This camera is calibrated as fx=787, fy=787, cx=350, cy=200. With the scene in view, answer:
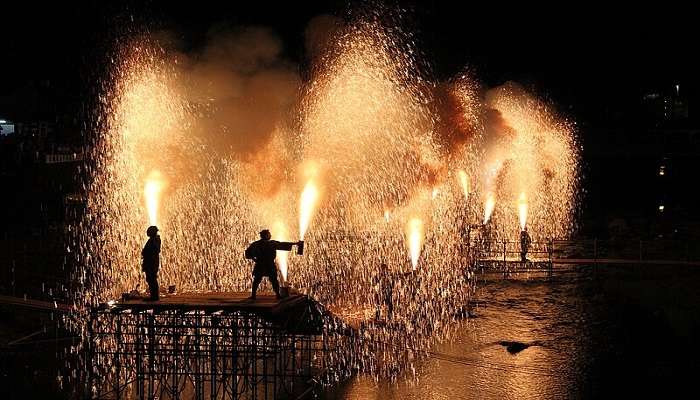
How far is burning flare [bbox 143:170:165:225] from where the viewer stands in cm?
2219

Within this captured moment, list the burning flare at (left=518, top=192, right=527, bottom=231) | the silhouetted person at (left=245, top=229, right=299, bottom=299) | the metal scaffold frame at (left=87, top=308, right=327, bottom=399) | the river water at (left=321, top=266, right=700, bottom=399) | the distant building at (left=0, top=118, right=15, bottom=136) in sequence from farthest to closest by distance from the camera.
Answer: the burning flare at (left=518, top=192, right=527, bottom=231)
the distant building at (left=0, top=118, right=15, bottom=136)
the river water at (left=321, top=266, right=700, bottom=399)
the silhouetted person at (left=245, top=229, right=299, bottom=299)
the metal scaffold frame at (left=87, top=308, right=327, bottom=399)

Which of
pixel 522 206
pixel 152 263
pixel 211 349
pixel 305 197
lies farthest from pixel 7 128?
pixel 211 349

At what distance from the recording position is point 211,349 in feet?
39.4

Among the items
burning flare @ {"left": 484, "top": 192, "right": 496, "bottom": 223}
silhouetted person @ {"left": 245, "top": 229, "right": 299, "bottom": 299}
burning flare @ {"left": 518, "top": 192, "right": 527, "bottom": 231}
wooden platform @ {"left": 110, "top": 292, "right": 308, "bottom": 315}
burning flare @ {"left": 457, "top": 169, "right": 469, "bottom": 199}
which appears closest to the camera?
wooden platform @ {"left": 110, "top": 292, "right": 308, "bottom": 315}

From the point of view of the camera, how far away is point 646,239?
120 ft

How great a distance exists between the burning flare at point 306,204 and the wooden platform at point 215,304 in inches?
515

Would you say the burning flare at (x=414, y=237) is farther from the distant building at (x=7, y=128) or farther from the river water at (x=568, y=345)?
the distant building at (x=7, y=128)

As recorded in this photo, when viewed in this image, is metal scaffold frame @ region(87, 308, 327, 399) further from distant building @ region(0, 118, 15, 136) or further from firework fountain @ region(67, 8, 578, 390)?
distant building @ region(0, 118, 15, 136)

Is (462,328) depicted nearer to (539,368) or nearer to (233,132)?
(539,368)

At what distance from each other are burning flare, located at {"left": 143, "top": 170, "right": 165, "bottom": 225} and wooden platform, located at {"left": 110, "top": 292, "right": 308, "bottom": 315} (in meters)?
10.3

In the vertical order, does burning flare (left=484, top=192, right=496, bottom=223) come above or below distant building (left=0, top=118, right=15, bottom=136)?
below

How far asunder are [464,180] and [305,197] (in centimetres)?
1580

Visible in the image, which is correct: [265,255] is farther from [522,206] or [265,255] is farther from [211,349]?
[522,206]

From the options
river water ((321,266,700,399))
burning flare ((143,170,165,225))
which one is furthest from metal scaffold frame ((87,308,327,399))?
burning flare ((143,170,165,225))
